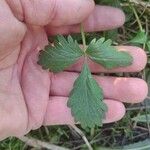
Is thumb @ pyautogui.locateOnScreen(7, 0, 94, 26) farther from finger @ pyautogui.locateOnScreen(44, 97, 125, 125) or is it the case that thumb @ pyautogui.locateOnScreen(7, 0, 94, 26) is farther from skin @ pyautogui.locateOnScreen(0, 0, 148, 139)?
finger @ pyautogui.locateOnScreen(44, 97, 125, 125)

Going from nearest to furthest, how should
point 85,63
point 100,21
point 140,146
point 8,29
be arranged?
point 8,29
point 85,63
point 100,21
point 140,146

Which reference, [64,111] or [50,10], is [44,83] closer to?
[64,111]

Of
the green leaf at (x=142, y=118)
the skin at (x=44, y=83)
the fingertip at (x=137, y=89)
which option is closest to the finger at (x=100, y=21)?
the skin at (x=44, y=83)

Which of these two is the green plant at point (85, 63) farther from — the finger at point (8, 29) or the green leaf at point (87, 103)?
the finger at point (8, 29)

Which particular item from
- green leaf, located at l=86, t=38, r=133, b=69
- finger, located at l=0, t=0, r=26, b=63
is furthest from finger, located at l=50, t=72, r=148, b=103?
finger, located at l=0, t=0, r=26, b=63

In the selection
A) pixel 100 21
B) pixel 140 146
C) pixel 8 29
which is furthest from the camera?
pixel 140 146

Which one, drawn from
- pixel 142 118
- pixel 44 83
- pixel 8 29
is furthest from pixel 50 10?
pixel 142 118
